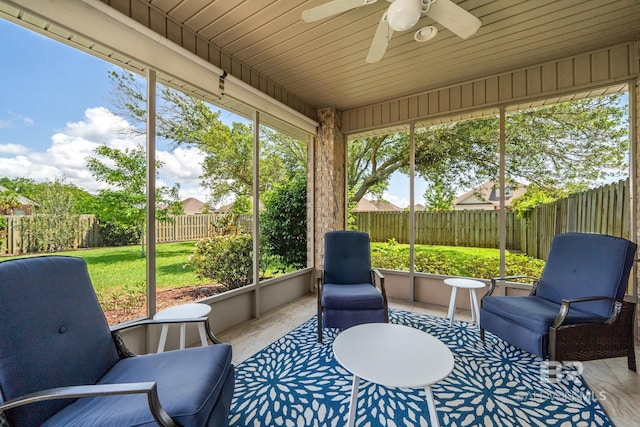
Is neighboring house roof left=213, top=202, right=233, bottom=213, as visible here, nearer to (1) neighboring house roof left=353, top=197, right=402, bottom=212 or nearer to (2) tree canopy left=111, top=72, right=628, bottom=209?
(2) tree canopy left=111, top=72, right=628, bottom=209

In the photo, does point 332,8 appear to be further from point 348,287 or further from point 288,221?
point 288,221

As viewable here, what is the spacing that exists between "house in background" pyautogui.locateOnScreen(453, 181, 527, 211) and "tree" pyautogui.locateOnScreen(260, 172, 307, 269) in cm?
218

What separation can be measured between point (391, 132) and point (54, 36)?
3650mm

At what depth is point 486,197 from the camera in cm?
340

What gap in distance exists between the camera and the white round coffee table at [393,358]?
1.33m

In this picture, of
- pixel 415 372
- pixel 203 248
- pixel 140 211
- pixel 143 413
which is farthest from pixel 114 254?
pixel 415 372

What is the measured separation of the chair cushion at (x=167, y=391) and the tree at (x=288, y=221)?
7.19 ft

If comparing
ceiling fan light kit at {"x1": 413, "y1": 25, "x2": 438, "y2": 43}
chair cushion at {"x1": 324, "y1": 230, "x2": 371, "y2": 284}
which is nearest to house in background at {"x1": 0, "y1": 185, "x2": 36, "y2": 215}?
chair cushion at {"x1": 324, "y1": 230, "x2": 371, "y2": 284}

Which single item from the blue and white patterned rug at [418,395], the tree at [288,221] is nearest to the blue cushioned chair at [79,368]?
the blue and white patterned rug at [418,395]

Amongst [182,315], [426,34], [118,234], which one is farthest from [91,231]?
[426,34]

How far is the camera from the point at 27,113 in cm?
168

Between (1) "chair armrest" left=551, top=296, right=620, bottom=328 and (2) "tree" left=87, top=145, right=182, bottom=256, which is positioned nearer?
(1) "chair armrest" left=551, top=296, right=620, bottom=328

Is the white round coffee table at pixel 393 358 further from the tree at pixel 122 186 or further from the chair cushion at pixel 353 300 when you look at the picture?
the tree at pixel 122 186

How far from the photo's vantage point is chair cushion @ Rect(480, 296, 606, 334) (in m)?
1.98
